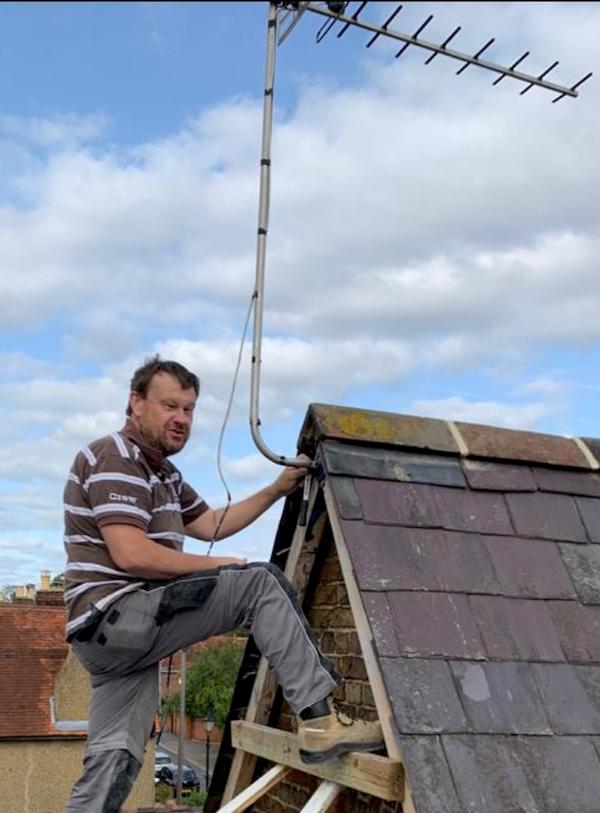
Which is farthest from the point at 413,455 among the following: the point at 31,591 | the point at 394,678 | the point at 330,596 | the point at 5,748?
the point at 31,591

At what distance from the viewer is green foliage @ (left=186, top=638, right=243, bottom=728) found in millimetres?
46500

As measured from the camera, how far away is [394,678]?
10.7 feet

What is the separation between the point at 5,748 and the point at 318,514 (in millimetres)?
21642

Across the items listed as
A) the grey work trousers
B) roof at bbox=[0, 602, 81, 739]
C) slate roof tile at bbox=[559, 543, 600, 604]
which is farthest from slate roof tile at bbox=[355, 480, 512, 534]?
roof at bbox=[0, 602, 81, 739]

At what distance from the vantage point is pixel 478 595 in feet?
12.1

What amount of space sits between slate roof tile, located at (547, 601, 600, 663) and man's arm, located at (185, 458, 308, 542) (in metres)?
1.26

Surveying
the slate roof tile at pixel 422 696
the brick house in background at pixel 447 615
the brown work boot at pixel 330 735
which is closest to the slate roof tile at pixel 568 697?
the brick house in background at pixel 447 615

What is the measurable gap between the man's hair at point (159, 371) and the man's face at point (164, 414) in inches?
0.7

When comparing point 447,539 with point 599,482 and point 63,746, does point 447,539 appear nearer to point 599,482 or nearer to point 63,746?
point 599,482

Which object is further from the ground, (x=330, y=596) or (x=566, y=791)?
(x=330, y=596)

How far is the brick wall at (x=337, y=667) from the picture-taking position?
407 centimetres

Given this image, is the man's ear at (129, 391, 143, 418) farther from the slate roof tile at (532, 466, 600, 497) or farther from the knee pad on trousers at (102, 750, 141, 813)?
the slate roof tile at (532, 466, 600, 497)

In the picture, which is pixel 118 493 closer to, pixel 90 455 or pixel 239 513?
pixel 90 455

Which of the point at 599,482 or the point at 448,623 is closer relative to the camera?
the point at 448,623
